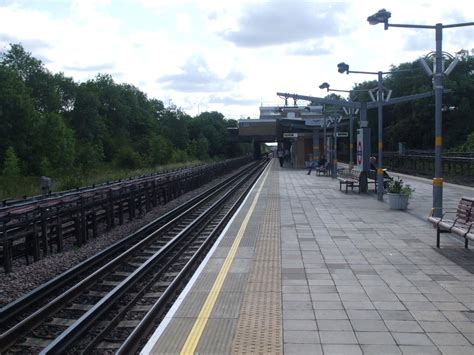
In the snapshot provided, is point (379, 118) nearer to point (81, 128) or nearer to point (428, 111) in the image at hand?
point (428, 111)

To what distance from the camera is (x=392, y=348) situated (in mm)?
5121

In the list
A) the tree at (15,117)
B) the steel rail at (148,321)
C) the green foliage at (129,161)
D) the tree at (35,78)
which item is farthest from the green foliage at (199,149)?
the steel rail at (148,321)

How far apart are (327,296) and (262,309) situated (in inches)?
40.3

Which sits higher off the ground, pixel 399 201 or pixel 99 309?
pixel 399 201

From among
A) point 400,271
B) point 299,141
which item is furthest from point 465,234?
point 299,141

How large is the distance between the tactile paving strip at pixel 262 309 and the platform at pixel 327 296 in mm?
12

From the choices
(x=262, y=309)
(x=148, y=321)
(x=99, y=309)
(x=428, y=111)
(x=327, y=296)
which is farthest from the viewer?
(x=428, y=111)

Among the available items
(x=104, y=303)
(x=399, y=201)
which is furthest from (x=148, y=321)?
(x=399, y=201)

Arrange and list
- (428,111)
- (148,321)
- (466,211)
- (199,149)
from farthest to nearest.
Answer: (199,149), (428,111), (466,211), (148,321)

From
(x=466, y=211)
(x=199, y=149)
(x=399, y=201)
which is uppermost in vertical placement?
(x=199, y=149)

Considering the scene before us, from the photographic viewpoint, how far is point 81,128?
70.9 metres

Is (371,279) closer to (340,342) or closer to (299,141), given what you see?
(340,342)

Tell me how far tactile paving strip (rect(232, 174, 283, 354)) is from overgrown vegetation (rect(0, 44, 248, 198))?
14.7 metres

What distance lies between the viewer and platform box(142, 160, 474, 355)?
17.4 feet
